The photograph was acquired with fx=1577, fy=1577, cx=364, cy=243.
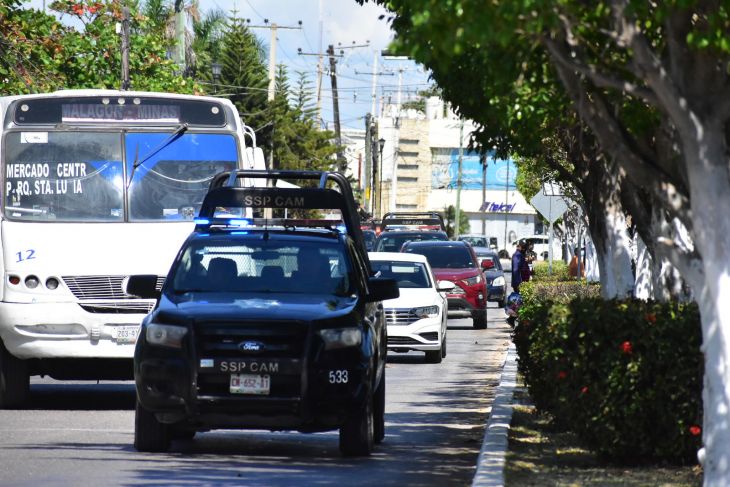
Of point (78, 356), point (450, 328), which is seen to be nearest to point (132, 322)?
point (78, 356)

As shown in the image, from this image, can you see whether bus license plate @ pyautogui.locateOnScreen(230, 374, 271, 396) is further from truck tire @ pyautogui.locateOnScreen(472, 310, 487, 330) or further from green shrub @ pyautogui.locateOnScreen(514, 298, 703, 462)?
truck tire @ pyautogui.locateOnScreen(472, 310, 487, 330)

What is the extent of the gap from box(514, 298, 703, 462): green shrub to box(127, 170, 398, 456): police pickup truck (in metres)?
1.78

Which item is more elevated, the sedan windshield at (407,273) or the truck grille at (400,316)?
the sedan windshield at (407,273)

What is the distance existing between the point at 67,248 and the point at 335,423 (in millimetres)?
4793

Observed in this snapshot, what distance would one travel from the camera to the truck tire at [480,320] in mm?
33594

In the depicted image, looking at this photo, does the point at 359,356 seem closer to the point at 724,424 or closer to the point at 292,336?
the point at 292,336

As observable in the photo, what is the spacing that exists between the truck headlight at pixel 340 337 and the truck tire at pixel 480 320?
21.6m

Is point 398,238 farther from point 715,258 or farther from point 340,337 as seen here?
point 715,258

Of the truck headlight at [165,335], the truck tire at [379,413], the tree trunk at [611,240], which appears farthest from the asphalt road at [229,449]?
the tree trunk at [611,240]

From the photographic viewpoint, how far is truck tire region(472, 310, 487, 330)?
3359cm

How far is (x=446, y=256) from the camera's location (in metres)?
34.7

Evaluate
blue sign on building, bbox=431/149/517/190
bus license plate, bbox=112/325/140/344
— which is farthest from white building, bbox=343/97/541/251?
bus license plate, bbox=112/325/140/344

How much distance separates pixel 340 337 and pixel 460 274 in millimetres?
21340

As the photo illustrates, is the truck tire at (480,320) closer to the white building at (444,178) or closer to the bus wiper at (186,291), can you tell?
the bus wiper at (186,291)
